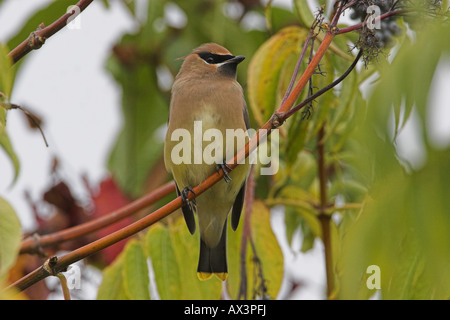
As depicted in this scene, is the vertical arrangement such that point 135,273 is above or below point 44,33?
below

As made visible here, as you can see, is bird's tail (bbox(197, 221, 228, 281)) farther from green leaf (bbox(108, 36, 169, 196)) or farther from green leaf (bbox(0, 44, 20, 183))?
green leaf (bbox(0, 44, 20, 183))

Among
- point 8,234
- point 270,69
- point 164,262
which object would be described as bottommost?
point 164,262

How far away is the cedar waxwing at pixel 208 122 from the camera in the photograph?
3225 millimetres

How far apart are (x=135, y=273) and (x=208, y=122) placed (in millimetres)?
814

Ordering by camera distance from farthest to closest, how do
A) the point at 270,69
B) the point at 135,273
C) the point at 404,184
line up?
1. the point at 135,273
2. the point at 270,69
3. the point at 404,184

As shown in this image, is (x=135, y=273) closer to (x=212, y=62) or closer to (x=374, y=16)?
(x=212, y=62)

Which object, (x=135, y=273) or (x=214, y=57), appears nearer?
(x=135, y=273)

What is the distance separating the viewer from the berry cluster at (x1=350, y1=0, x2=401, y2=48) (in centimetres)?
203

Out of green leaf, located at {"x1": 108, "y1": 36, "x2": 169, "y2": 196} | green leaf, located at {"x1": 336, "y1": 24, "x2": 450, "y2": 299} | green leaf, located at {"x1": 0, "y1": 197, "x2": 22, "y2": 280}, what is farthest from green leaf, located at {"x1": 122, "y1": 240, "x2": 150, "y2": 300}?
green leaf, located at {"x1": 336, "y1": 24, "x2": 450, "y2": 299}

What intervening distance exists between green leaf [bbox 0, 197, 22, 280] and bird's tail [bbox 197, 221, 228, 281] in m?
1.36

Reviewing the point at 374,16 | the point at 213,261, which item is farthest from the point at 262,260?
the point at 374,16

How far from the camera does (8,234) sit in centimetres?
192
